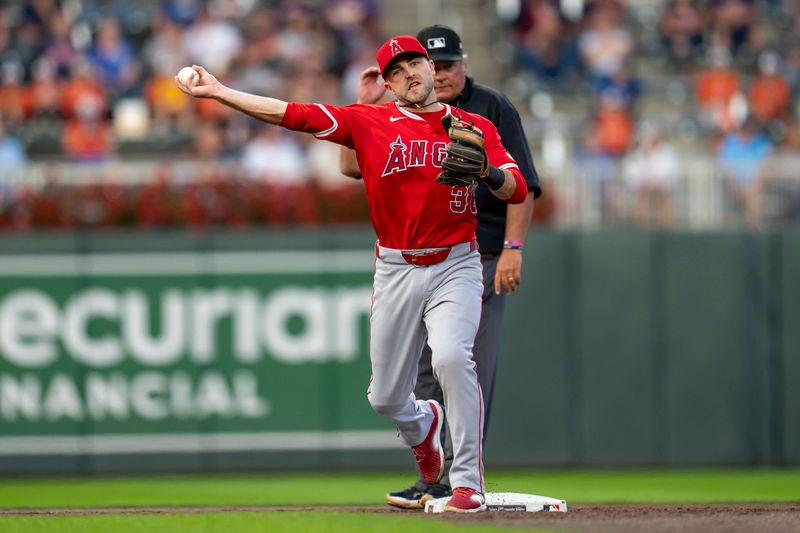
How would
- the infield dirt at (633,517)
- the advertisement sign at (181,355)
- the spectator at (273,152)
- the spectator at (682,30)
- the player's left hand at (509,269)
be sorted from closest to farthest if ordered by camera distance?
the infield dirt at (633,517), the player's left hand at (509,269), the advertisement sign at (181,355), the spectator at (273,152), the spectator at (682,30)

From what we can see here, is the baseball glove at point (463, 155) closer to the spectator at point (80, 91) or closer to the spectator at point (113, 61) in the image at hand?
the spectator at point (80, 91)

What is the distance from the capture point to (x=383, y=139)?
662 cm

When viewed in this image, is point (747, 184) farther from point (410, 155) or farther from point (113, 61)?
point (113, 61)

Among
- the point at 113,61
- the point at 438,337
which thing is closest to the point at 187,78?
the point at 438,337

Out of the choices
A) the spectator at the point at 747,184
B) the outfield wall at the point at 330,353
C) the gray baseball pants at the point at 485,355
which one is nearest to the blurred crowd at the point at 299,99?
the spectator at the point at 747,184

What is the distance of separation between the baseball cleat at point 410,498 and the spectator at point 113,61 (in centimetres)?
816

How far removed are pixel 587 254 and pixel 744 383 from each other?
1805mm

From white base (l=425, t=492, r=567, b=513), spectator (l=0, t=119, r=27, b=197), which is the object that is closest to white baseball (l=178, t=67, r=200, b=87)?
white base (l=425, t=492, r=567, b=513)

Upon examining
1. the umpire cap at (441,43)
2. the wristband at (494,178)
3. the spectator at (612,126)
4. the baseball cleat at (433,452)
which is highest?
the spectator at (612,126)

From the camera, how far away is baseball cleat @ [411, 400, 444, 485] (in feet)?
23.4

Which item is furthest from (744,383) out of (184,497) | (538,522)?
(538,522)

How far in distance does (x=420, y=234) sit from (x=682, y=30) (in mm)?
10465

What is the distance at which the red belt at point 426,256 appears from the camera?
6.70 meters

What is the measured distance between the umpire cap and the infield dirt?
2403 millimetres
